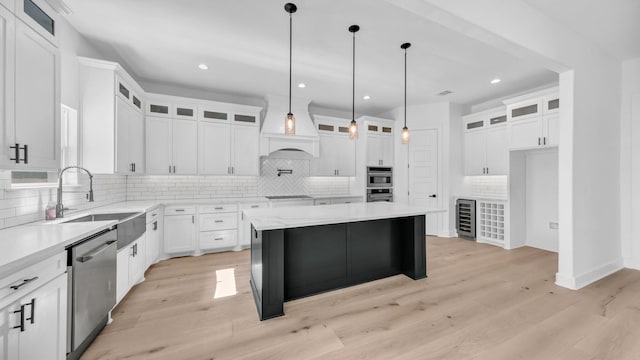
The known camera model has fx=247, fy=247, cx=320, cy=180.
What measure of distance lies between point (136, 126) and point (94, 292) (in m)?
2.59

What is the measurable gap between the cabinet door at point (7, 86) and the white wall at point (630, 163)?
21.2ft

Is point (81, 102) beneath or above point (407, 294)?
above

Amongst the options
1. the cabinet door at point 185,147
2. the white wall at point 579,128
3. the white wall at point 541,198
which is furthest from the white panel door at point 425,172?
the cabinet door at point 185,147

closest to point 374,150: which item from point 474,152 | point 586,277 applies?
point 474,152

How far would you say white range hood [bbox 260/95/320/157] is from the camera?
189 inches

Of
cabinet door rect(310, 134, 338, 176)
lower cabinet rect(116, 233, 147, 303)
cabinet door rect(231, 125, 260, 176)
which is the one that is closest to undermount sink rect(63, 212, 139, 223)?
lower cabinet rect(116, 233, 147, 303)

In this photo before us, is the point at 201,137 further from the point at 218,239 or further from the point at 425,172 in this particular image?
the point at 425,172

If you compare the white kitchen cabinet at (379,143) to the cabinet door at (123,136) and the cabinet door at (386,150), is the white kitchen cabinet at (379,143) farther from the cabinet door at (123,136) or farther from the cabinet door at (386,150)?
the cabinet door at (123,136)

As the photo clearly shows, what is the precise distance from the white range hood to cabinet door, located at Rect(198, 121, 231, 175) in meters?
0.64

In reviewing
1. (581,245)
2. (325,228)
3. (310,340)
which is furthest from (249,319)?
(581,245)

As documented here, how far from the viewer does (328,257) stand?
2795mm

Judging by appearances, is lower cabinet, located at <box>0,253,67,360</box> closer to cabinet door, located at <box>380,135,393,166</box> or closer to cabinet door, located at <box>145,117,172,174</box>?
cabinet door, located at <box>145,117,172,174</box>

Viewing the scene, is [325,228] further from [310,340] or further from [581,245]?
[581,245]

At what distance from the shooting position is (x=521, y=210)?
4727 mm
